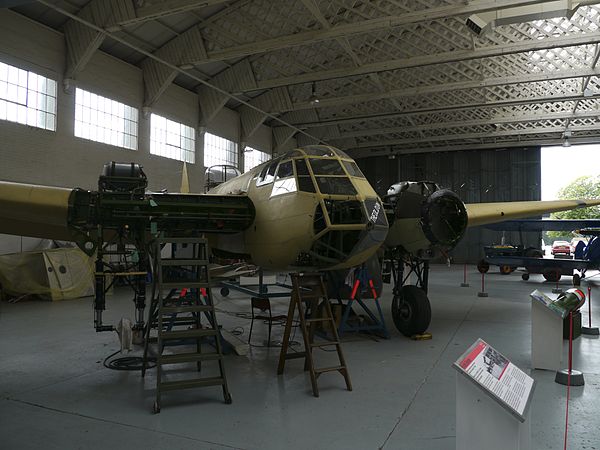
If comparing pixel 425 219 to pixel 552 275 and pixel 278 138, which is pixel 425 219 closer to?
pixel 552 275

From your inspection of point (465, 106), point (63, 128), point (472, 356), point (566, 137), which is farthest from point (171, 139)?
point (566, 137)

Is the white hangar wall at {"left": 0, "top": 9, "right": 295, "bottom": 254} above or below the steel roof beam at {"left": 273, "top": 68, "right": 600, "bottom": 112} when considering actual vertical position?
below

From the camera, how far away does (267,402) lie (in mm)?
5477

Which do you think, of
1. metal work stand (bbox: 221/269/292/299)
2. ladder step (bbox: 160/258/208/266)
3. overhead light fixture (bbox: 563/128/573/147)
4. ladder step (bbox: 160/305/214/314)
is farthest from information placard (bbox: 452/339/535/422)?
overhead light fixture (bbox: 563/128/573/147)

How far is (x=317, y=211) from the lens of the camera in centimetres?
689

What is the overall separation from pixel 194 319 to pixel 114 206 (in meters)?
2.23

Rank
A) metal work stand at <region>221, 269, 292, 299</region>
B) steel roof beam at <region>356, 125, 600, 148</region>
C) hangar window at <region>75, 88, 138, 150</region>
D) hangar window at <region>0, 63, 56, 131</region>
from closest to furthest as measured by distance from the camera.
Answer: metal work stand at <region>221, 269, 292, 299</region>, hangar window at <region>0, 63, 56, 131</region>, hangar window at <region>75, 88, 138, 150</region>, steel roof beam at <region>356, 125, 600, 148</region>

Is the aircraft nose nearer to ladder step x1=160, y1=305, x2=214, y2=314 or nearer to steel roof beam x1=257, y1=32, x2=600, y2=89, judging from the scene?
ladder step x1=160, y1=305, x2=214, y2=314

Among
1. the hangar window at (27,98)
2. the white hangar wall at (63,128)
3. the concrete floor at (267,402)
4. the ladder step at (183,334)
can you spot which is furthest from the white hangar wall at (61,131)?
the ladder step at (183,334)

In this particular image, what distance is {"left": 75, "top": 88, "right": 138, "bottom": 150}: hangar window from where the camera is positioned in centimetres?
1769

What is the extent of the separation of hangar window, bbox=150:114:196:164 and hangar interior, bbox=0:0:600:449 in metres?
0.10

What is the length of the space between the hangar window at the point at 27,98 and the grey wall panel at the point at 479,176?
975 inches

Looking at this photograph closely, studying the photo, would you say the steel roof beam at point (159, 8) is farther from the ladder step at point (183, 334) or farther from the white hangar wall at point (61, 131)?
the ladder step at point (183, 334)

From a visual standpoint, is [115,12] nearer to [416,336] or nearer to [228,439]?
[416,336]
